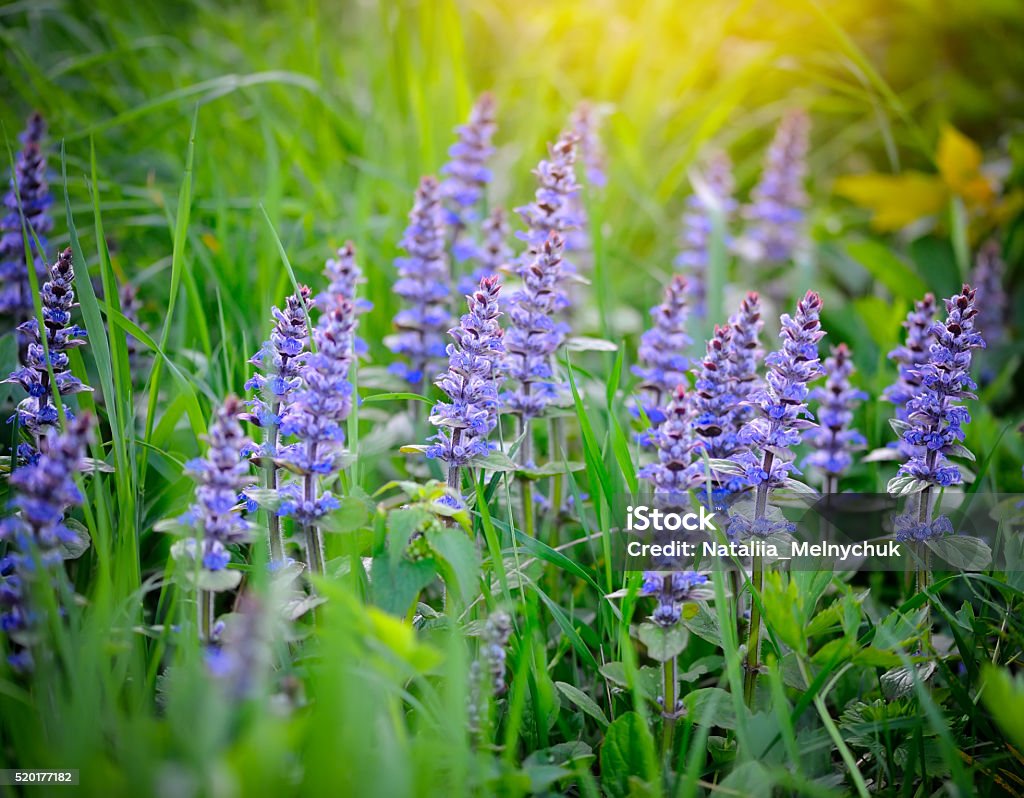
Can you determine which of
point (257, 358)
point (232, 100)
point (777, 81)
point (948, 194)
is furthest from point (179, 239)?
point (777, 81)

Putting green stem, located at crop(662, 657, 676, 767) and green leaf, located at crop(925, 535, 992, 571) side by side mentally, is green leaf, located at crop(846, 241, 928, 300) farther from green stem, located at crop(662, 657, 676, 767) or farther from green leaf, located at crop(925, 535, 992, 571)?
green stem, located at crop(662, 657, 676, 767)

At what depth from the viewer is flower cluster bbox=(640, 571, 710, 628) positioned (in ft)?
7.20

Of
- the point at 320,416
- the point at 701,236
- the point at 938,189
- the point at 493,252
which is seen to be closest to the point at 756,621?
the point at 320,416

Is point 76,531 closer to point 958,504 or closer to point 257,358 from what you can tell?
point 257,358

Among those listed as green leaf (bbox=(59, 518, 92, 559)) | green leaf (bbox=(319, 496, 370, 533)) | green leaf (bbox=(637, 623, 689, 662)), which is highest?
green leaf (bbox=(319, 496, 370, 533))

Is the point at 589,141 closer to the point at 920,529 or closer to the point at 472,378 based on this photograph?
the point at 472,378

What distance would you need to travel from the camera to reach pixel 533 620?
2348 mm

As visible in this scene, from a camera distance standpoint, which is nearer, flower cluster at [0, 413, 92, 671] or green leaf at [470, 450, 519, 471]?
flower cluster at [0, 413, 92, 671]

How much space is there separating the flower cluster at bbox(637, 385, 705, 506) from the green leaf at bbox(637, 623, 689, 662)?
1.09ft

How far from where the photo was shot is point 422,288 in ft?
10.7

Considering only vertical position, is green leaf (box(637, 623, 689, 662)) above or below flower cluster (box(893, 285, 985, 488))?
below

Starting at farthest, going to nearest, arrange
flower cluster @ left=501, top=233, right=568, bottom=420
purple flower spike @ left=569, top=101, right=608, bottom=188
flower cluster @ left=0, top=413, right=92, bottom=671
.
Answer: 1. purple flower spike @ left=569, top=101, right=608, bottom=188
2. flower cluster @ left=501, top=233, right=568, bottom=420
3. flower cluster @ left=0, top=413, right=92, bottom=671

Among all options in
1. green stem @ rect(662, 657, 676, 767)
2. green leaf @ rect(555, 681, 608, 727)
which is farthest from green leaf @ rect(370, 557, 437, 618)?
green stem @ rect(662, 657, 676, 767)

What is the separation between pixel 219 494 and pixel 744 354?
1615mm
